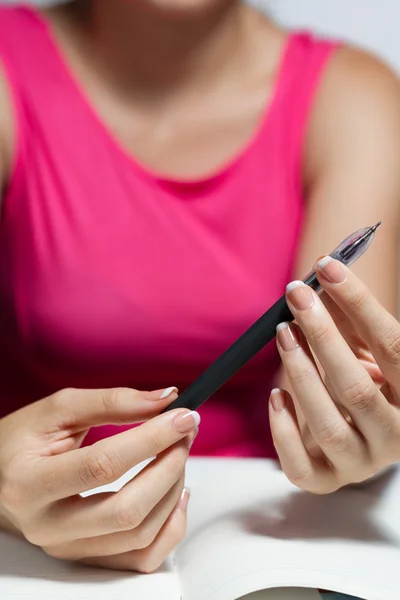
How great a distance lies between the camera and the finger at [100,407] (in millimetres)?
340

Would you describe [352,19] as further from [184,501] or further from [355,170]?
[184,501]

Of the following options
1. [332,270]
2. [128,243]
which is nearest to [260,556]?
[332,270]

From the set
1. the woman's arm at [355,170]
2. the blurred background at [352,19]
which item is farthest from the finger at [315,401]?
the blurred background at [352,19]

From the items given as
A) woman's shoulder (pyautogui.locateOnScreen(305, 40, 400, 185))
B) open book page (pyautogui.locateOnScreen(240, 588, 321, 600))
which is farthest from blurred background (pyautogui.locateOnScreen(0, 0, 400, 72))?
open book page (pyautogui.locateOnScreen(240, 588, 321, 600))

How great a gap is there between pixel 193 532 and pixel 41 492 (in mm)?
89

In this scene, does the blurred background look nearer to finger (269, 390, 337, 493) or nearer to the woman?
the woman

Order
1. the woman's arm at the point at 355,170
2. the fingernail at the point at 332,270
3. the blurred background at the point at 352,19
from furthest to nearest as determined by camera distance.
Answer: the blurred background at the point at 352,19, the woman's arm at the point at 355,170, the fingernail at the point at 332,270

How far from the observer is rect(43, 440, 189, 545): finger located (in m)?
0.33

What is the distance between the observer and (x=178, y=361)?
0.54 metres

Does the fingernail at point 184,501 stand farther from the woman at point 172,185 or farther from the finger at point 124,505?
the woman at point 172,185

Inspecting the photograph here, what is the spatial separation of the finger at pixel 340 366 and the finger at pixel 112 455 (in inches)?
2.4

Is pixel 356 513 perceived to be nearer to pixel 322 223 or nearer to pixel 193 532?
pixel 193 532

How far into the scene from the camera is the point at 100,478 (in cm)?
32

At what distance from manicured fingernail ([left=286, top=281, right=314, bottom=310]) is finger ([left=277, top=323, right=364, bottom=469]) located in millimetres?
16
